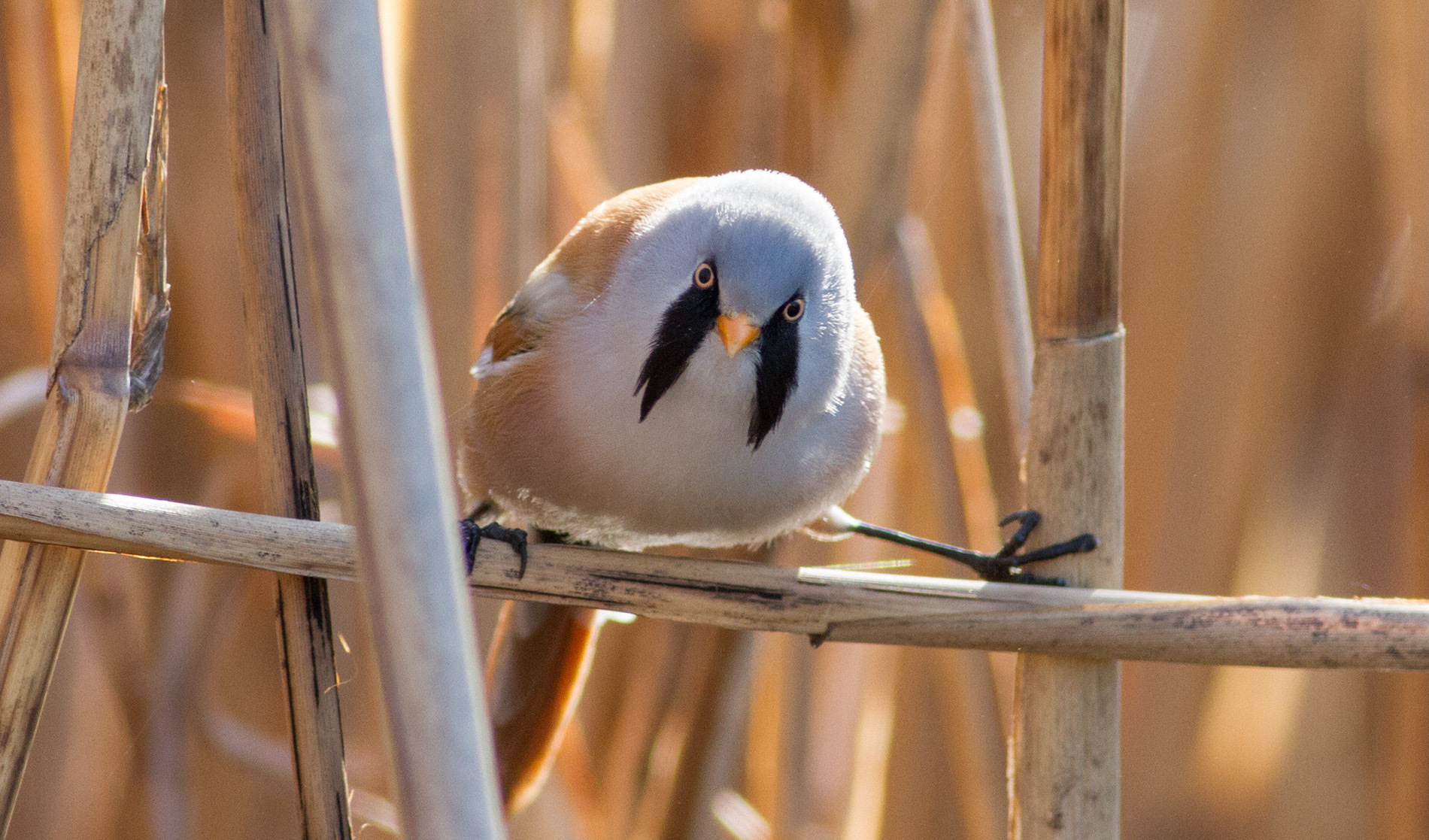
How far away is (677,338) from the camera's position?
Result: 1.04 m

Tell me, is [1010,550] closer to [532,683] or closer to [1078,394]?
[1078,394]

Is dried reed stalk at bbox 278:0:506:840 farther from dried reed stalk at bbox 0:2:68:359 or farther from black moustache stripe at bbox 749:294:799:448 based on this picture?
dried reed stalk at bbox 0:2:68:359

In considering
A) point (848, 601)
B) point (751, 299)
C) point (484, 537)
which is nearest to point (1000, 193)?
point (751, 299)

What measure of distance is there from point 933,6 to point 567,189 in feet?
2.17

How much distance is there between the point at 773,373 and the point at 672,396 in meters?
0.10

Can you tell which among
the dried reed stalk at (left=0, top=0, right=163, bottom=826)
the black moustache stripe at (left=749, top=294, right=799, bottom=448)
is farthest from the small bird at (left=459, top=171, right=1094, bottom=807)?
the dried reed stalk at (left=0, top=0, right=163, bottom=826)

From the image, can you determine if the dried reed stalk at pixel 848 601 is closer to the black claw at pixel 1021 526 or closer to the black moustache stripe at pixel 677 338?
the black claw at pixel 1021 526

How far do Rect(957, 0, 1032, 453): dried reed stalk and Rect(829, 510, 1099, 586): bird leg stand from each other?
14 cm

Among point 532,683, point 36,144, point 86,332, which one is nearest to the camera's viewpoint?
point 86,332

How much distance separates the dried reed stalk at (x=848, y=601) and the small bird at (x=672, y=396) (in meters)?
0.16

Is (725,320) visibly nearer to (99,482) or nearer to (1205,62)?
(99,482)

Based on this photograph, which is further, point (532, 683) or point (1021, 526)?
point (532, 683)

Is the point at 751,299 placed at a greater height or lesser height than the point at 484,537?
greater

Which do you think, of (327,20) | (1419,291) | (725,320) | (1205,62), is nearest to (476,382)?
(725,320)
